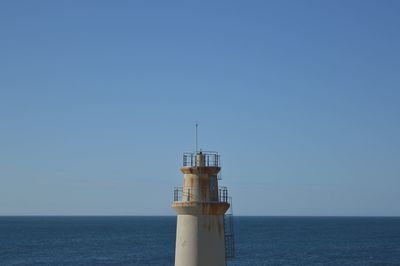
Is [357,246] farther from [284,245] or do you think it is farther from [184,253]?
[184,253]

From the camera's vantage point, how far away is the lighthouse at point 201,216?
19703mm

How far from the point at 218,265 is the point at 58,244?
95554mm

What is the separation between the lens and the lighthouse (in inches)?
776

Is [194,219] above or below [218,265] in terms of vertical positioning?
above

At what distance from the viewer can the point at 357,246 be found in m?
106

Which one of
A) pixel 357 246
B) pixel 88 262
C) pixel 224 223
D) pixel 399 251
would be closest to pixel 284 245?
pixel 357 246

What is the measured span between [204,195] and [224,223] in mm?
1223

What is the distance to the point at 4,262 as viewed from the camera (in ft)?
265

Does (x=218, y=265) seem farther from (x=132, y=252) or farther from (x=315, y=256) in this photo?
(x=132, y=252)

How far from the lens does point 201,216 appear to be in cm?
1980

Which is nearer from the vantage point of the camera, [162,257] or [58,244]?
[162,257]

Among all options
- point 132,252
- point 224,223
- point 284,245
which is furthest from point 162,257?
point 224,223

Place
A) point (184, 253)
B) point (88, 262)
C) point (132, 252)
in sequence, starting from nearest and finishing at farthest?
point (184, 253), point (88, 262), point (132, 252)

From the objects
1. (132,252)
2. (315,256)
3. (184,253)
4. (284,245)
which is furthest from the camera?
(284,245)
